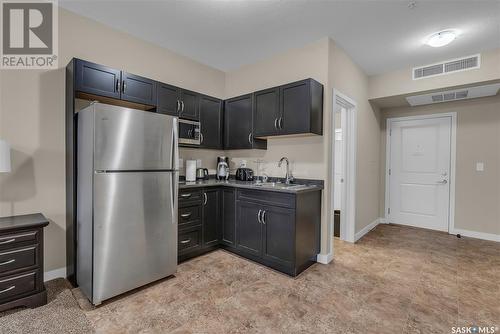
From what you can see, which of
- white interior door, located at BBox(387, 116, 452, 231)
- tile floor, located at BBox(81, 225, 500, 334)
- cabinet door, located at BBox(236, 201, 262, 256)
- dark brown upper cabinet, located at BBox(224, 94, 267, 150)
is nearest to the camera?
tile floor, located at BBox(81, 225, 500, 334)

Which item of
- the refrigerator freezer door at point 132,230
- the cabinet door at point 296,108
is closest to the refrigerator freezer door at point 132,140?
the refrigerator freezer door at point 132,230

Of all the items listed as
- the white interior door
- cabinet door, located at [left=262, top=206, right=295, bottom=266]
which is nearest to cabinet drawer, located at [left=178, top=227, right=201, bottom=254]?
cabinet door, located at [left=262, top=206, right=295, bottom=266]

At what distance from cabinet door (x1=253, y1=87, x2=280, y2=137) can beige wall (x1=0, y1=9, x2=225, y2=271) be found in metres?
1.84

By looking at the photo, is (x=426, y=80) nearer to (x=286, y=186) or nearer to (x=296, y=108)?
(x=296, y=108)

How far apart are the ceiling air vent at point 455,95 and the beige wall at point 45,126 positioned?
4767 mm

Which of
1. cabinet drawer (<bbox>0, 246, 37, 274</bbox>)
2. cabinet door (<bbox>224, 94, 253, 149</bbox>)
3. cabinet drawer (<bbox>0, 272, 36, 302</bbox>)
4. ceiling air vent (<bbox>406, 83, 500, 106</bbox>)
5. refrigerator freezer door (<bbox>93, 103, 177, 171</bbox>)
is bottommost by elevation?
cabinet drawer (<bbox>0, 272, 36, 302</bbox>)

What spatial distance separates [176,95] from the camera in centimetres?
316

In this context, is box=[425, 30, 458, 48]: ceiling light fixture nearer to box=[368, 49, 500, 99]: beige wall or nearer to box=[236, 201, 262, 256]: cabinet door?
box=[368, 49, 500, 99]: beige wall

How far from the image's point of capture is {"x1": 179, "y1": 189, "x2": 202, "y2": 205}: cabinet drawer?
289cm

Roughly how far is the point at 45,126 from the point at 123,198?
1.21 m

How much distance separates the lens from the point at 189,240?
3.02m

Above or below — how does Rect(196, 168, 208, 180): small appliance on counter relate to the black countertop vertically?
above

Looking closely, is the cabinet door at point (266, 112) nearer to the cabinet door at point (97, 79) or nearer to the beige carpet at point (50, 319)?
the cabinet door at point (97, 79)

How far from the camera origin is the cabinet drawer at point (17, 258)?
1.85m
